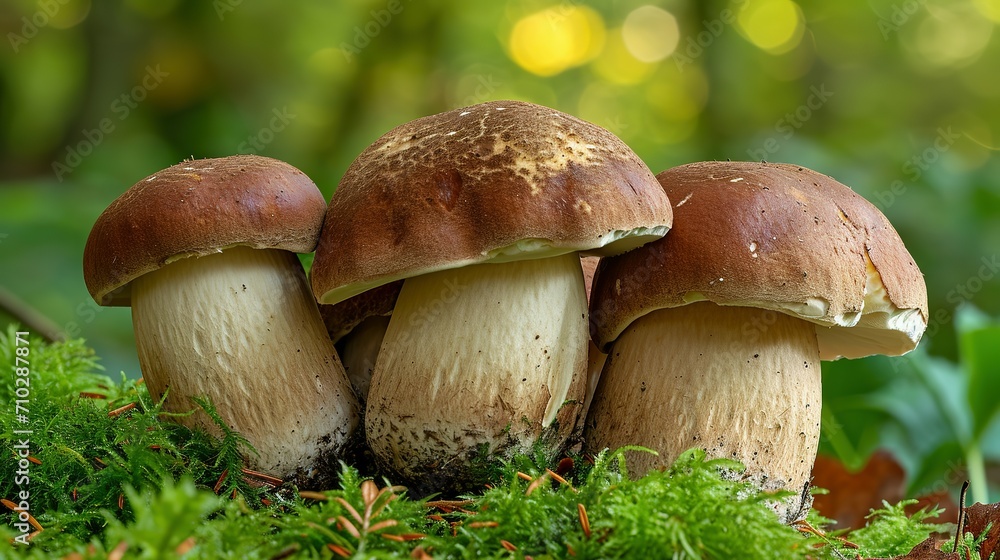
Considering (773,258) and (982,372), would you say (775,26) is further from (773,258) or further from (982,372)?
(773,258)

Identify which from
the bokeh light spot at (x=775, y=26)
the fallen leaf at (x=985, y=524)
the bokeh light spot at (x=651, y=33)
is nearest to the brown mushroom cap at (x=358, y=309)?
the fallen leaf at (x=985, y=524)

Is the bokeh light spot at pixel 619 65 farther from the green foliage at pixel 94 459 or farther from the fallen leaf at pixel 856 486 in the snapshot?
the green foliage at pixel 94 459

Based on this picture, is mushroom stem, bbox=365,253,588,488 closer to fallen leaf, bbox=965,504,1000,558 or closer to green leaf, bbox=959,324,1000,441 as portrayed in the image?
fallen leaf, bbox=965,504,1000,558

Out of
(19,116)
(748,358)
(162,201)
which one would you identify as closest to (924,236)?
(748,358)

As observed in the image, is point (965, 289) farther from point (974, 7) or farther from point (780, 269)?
point (974, 7)

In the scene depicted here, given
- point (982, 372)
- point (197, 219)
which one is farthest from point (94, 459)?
point (982, 372)

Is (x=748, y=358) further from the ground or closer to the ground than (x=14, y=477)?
further from the ground
